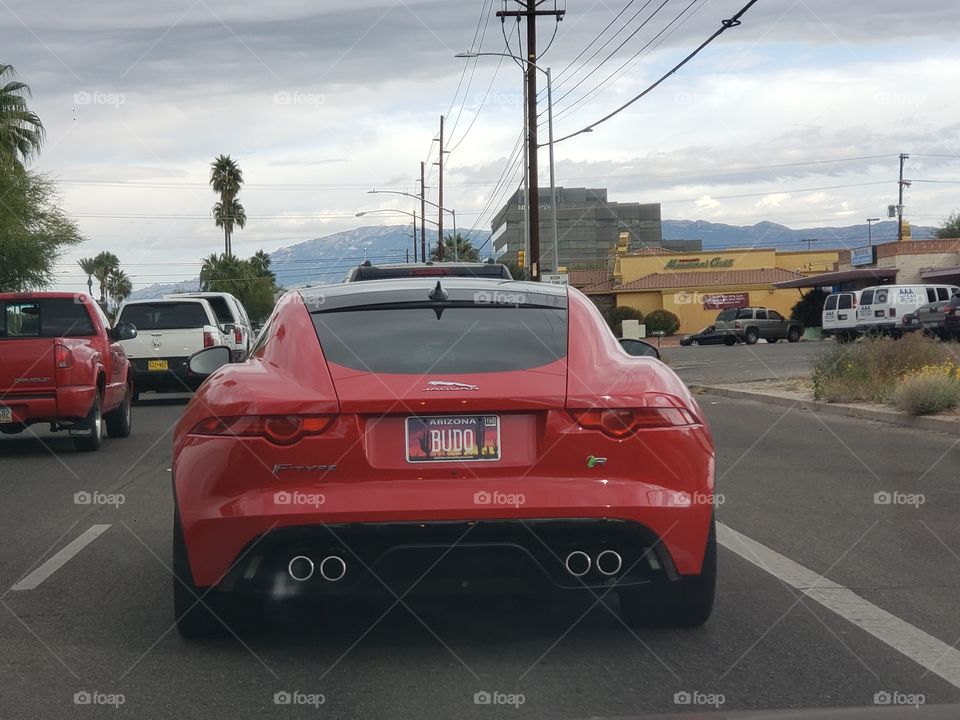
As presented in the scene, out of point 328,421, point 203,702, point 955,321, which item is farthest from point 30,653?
point 955,321

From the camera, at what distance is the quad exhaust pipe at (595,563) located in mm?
4902

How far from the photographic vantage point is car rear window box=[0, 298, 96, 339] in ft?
45.1

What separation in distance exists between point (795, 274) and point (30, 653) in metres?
76.8

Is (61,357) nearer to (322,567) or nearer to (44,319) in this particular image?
(44,319)

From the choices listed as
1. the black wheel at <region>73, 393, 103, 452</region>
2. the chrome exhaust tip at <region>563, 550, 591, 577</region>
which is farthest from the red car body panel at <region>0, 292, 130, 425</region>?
the chrome exhaust tip at <region>563, 550, 591, 577</region>

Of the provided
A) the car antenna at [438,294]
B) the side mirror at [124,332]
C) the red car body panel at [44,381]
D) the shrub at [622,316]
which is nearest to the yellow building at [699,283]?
the shrub at [622,316]

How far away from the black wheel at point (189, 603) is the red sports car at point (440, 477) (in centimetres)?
2

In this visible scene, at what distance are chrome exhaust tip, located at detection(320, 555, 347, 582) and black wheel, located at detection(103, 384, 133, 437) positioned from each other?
10975 millimetres

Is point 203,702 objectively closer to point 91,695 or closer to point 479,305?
point 91,695

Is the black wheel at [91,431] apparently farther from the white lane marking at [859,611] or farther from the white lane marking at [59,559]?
the white lane marking at [859,611]

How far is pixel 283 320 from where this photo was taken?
5512mm

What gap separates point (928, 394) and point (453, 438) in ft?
37.7

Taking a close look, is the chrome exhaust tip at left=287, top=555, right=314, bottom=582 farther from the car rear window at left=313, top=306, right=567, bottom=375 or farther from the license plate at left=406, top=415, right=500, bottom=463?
the car rear window at left=313, top=306, right=567, bottom=375

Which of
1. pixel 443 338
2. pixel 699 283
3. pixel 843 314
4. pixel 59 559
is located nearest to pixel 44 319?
pixel 59 559
